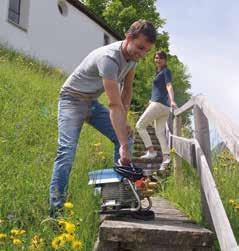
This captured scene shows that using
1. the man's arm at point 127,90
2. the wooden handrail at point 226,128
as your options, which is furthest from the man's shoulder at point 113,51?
the wooden handrail at point 226,128

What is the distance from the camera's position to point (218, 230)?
2943 mm

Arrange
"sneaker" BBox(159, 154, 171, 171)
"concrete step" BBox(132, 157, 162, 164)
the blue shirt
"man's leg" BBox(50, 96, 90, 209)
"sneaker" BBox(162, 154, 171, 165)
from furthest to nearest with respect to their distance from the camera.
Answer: "concrete step" BBox(132, 157, 162, 164)
the blue shirt
"sneaker" BBox(162, 154, 171, 165)
"sneaker" BBox(159, 154, 171, 171)
"man's leg" BBox(50, 96, 90, 209)

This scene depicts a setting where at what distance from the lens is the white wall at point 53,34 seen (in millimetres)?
18781

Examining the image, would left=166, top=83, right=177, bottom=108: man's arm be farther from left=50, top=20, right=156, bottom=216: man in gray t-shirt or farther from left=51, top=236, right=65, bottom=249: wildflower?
left=51, top=236, right=65, bottom=249: wildflower

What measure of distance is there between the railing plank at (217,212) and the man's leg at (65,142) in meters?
0.90

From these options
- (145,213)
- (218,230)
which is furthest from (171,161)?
(218,230)

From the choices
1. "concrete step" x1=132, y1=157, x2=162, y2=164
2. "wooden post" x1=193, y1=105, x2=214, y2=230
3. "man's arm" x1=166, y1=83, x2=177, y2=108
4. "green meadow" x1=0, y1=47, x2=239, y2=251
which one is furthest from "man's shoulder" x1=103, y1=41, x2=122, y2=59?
"concrete step" x1=132, y1=157, x2=162, y2=164

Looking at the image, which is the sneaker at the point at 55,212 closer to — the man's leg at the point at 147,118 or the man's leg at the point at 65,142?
the man's leg at the point at 65,142

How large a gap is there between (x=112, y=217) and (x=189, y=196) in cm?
115

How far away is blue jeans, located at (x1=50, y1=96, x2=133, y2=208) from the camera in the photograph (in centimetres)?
386

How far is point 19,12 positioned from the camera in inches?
796

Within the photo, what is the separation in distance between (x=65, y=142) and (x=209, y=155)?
104 cm

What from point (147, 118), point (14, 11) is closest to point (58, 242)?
point (147, 118)

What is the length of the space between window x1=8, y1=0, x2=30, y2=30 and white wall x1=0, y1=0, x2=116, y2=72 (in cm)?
18
